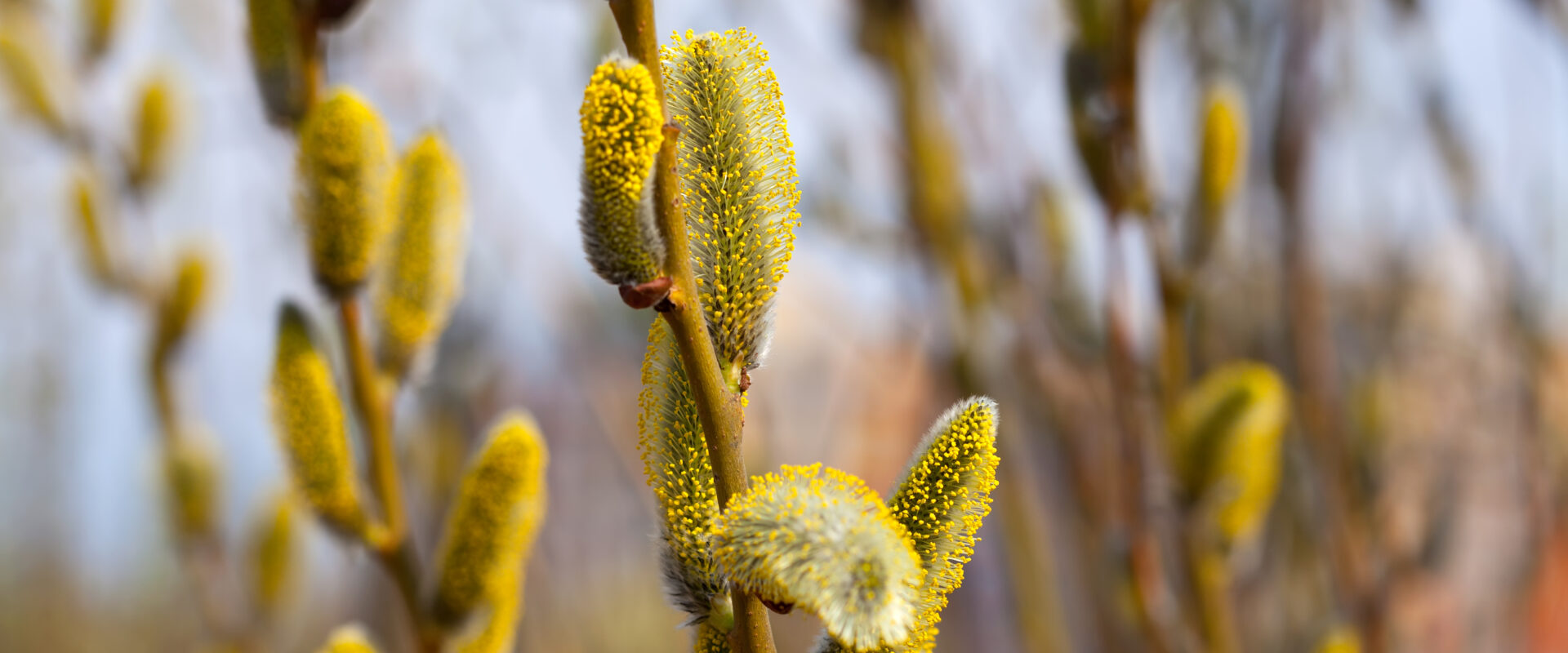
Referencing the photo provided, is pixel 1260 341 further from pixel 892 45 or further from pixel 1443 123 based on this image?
pixel 892 45

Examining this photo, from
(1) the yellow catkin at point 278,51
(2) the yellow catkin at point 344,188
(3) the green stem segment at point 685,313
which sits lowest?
(3) the green stem segment at point 685,313

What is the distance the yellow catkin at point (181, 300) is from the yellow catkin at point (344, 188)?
494 millimetres

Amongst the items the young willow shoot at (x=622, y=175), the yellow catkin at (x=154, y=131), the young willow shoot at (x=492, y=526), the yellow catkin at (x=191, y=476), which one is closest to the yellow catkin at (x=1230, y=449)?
the young willow shoot at (x=492, y=526)

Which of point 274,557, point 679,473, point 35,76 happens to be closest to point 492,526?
point 679,473

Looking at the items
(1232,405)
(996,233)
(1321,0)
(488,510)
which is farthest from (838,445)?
(488,510)

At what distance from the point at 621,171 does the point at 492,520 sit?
0.30 metres

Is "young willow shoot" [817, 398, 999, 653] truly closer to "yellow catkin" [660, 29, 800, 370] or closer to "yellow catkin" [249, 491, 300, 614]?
"yellow catkin" [660, 29, 800, 370]

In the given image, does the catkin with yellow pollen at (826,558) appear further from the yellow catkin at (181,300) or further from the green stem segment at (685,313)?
the yellow catkin at (181,300)

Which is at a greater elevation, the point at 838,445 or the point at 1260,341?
the point at 1260,341

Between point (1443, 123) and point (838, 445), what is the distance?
1.04 meters

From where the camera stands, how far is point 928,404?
1.55 m

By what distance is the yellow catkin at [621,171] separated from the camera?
0.33 m

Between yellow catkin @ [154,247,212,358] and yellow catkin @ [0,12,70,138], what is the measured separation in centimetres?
25

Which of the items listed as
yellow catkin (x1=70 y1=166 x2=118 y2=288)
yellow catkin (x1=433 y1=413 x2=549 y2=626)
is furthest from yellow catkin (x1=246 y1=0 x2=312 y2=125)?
yellow catkin (x1=70 y1=166 x2=118 y2=288)
